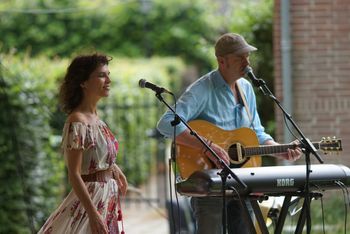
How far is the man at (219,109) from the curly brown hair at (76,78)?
55cm

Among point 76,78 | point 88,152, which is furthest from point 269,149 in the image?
point 76,78

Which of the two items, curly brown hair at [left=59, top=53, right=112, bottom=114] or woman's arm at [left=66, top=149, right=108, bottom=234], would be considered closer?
woman's arm at [left=66, top=149, right=108, bottom=234]

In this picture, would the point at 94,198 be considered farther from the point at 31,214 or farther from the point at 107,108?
the point at 107,108

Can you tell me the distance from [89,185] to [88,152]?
180 mm

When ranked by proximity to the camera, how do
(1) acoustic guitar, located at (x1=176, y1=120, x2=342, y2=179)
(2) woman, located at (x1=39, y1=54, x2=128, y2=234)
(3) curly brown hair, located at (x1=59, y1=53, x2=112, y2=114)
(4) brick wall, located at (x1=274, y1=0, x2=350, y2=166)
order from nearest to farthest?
(2) woman, located at (x1=39, y1=54, x2=128, y2=234) < (3) curly brown hair, located at (x1=59, y1=53, x2=112, y2=114) < (1) acoustic guitar, located at (x1=176, y1=120, x2=342, y2=179) < (4) brick wall, located at (x1=274, y1=0, x2=350, y2=166)

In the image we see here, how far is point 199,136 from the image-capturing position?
4902mm

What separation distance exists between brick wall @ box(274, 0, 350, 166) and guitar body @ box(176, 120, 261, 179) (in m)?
3.05

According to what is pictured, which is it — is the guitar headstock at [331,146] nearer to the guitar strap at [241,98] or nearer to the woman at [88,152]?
the guitar strap at [241,98]

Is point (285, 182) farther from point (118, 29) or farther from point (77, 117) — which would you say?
point (118, 29)

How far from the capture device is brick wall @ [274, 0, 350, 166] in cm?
835

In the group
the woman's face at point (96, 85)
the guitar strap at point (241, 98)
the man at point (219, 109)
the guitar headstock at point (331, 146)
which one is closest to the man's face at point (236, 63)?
the man at point (219, 109)

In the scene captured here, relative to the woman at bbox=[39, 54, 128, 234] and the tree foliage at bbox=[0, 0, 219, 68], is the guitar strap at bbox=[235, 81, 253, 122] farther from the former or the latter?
the tree foliage at bbox=[0, 0, 219, 68]


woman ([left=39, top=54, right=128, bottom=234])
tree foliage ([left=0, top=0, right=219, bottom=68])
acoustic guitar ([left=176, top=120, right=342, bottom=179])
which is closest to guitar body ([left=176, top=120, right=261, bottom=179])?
acoustic guitar ([left=176, top=120, right=342, bottom=179])

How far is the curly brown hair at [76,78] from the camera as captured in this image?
4.93 meters
